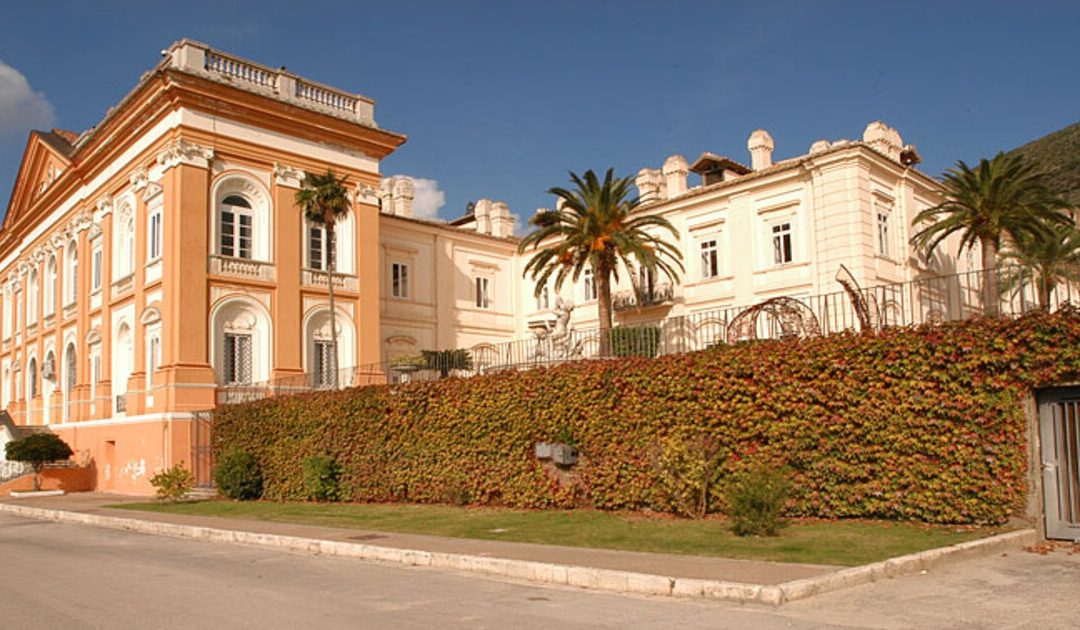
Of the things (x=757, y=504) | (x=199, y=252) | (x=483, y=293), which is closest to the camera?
(x=757, y=504)

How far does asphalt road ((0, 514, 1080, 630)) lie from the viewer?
738 cm

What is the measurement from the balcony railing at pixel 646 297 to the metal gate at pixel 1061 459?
25718mm

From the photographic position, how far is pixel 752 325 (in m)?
16.4

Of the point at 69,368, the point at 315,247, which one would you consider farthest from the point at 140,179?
the point at 69,368

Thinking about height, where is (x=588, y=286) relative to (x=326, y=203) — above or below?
below

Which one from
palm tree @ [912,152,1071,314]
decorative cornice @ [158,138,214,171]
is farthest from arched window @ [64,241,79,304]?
palm tree @ [912,152,1071,314]

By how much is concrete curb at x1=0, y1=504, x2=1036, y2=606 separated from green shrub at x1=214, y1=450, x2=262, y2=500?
10.5 m

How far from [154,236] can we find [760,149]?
25.1 m

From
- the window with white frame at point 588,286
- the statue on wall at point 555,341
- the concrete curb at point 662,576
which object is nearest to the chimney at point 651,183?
the window with white frame at point 588,286

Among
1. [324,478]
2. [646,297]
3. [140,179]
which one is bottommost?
[324,478]

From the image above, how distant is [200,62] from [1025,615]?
2970 centimetres

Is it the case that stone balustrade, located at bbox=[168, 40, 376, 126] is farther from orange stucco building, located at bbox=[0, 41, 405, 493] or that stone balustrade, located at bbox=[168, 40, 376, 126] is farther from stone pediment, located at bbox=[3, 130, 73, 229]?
stone pediment, located at bbox=[3, 130, 73, 229]

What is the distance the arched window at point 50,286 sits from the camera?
40750mm

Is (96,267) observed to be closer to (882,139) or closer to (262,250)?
(262,250)
